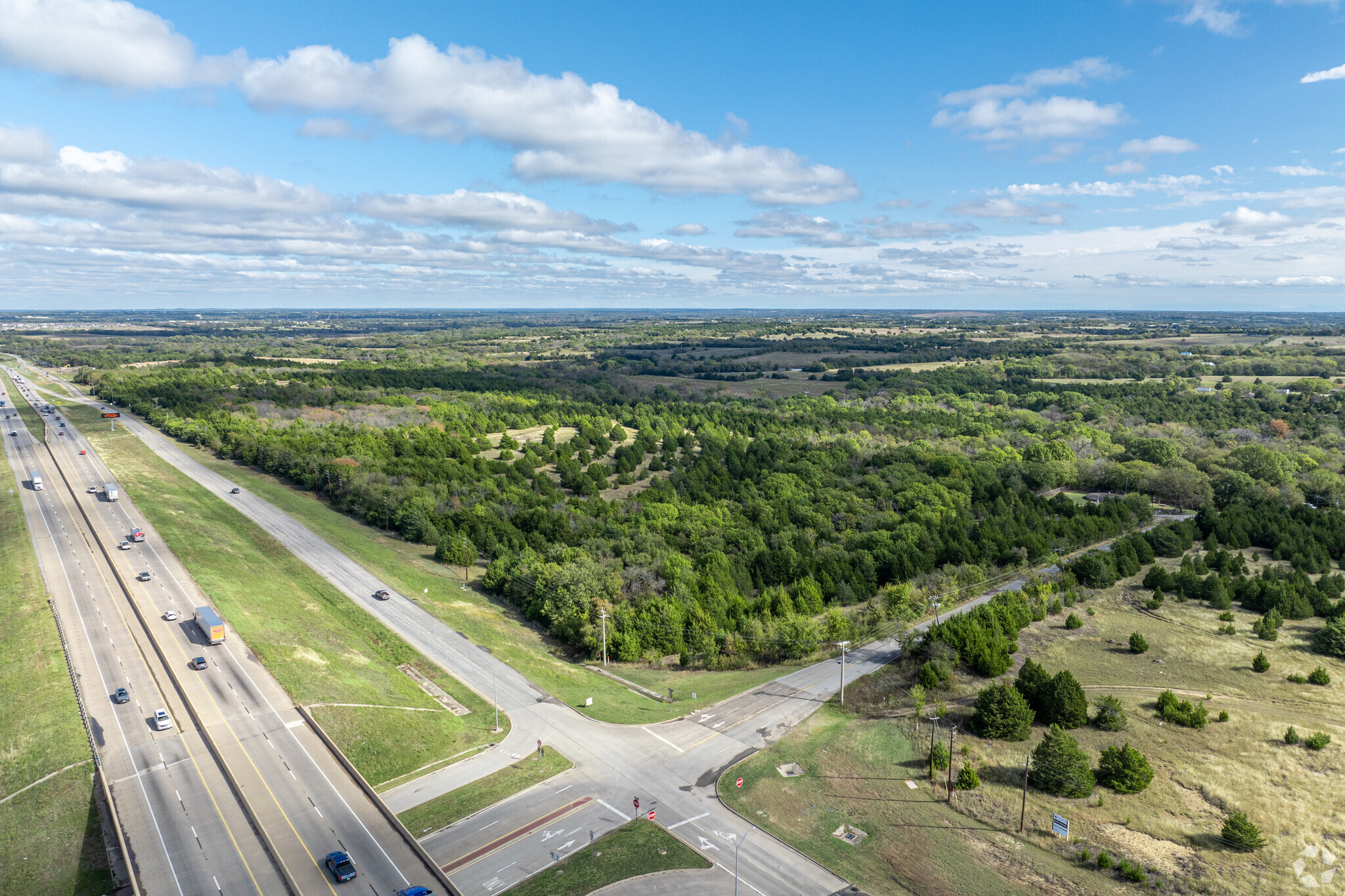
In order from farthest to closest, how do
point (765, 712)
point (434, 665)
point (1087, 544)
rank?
point (1087, 544) → point (434, 665) → point (765, 712)

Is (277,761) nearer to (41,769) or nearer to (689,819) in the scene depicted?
(41,769)

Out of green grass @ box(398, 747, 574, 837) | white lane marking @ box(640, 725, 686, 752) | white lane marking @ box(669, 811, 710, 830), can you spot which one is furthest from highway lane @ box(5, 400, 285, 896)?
white lane marking @ box(640, 725, 686, 752)

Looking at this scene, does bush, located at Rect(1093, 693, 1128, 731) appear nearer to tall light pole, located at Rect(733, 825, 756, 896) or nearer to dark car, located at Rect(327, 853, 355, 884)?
tall light pole, located at Rect(733, 825, 756, 896)

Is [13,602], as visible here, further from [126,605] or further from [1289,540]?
[1289,540]

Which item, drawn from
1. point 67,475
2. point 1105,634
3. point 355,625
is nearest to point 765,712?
point 1105,634

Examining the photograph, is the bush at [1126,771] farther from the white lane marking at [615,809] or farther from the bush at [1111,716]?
the white lane marking at [615,809]

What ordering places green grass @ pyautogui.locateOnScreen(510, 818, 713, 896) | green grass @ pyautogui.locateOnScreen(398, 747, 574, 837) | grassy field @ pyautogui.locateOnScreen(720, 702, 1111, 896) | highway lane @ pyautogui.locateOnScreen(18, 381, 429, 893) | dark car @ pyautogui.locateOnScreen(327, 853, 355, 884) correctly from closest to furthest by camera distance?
dark car @ pyautogui.locateOnScreen(327, 853, 355, 884), highway lane @ pyautogui.locateOnScreen(18, 381, 429, 893), green grass @ pyautogui.locateOnScreen(510, 818, 713, 896), grassy field @ pyautogui.locateOnScreen(720, 702, 1111, 896), green grass @ pyautogui.locateOnScreen(398, 747, 574, 837)

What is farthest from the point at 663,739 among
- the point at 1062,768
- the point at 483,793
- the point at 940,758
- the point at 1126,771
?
the point at 1126,771
